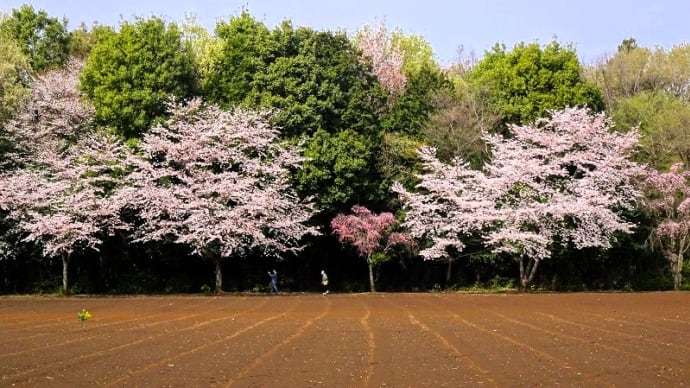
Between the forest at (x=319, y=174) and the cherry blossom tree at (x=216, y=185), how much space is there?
0.11 m

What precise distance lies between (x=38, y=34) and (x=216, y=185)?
26.5 m

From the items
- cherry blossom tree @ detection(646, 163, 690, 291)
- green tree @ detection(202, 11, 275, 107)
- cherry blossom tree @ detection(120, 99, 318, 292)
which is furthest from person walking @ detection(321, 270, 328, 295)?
cherry blossom tree @ detection(646, 163, 690, 291)

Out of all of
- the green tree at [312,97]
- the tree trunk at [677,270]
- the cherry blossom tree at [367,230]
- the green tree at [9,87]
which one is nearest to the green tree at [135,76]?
the green tree at [312,97]

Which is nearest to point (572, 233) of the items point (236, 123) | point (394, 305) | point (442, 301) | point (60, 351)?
point (442, 301)

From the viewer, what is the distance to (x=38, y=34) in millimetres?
52156

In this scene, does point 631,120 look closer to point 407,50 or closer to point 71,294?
point 407,50

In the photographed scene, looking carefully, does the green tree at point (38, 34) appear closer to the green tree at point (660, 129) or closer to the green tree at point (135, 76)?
the green tree at point (135, 76)

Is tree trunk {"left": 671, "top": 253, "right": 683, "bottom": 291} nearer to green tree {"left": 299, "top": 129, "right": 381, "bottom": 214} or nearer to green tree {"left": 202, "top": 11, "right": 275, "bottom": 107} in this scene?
green tree {"left": 299, "top": 129, "right": 381, "bottom": 214}

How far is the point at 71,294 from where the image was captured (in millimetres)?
35375

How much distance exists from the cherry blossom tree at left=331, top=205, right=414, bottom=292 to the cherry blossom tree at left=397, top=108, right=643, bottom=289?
987 mm

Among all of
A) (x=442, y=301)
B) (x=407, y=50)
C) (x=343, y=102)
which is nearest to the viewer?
(x=442, y=301)

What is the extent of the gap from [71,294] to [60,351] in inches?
914

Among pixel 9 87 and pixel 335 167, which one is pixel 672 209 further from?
pixel 9 87

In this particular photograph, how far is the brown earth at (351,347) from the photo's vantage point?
1070cm
